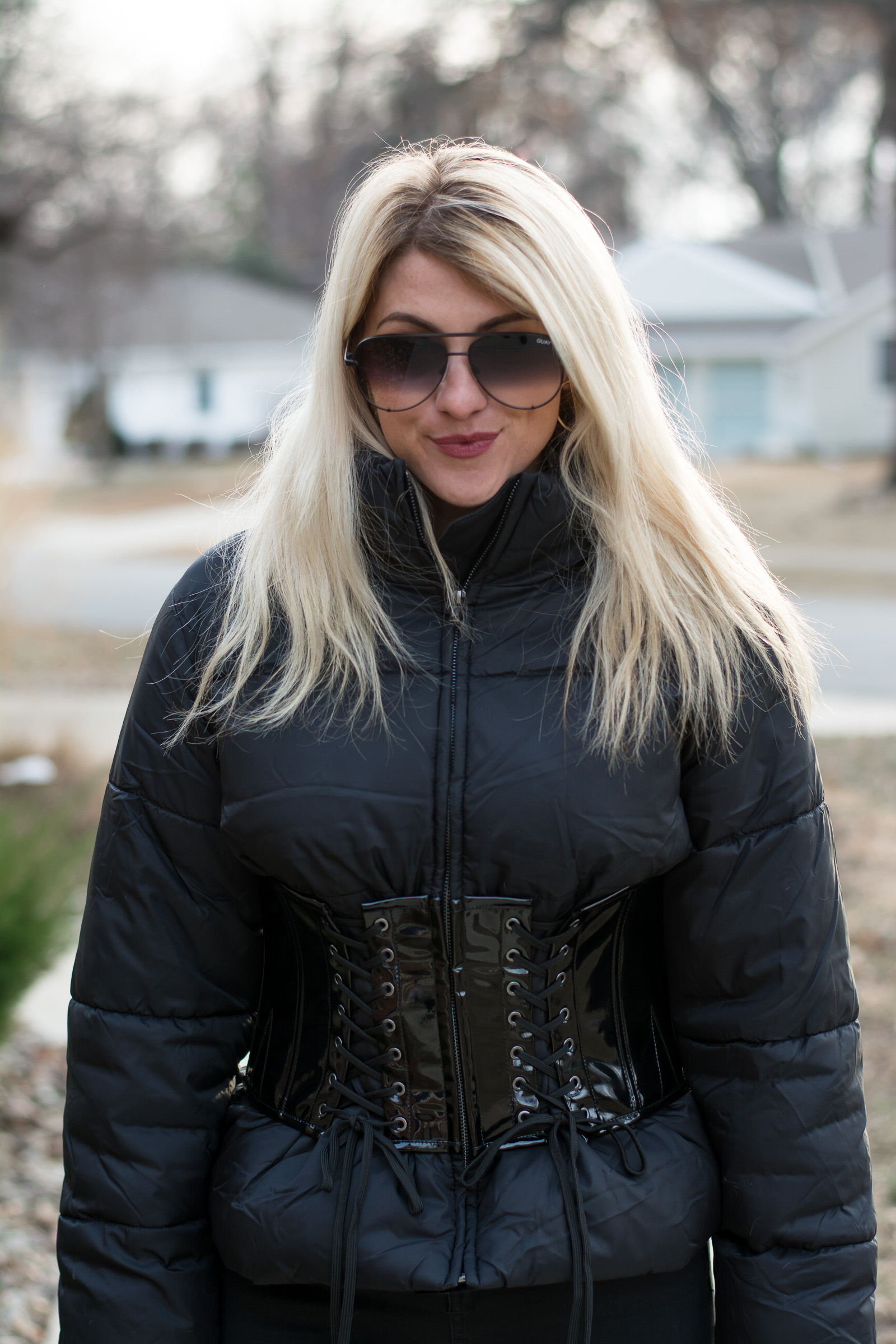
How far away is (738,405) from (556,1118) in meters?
23.1

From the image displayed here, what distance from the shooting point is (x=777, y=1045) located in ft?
4.97

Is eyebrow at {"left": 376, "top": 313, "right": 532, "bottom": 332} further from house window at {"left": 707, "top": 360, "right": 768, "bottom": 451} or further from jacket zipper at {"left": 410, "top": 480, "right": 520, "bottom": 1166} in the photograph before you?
house window at {"left": 707, "top": 360, "right": 768, "bottom": 451}

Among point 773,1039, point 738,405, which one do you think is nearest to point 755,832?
point 773,1039

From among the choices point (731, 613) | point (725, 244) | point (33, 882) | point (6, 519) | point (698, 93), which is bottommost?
point (33, 882)

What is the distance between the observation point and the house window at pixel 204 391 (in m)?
38.4

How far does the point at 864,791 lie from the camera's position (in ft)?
22.2

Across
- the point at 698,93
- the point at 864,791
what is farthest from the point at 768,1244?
the point at 698,93

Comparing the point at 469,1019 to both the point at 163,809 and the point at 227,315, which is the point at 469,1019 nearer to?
the point at 163,809

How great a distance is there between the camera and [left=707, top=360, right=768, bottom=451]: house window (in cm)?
2208

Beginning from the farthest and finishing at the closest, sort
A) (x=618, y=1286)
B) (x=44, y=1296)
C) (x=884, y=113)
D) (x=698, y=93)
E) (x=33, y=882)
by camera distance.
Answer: (x=698, y=93) < (x=884, y=113) < (x=33, y=882) < (x=44, y=1296) < (x=618, y=1286)

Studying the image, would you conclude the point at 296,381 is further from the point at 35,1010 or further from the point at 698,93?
the point at 698,93

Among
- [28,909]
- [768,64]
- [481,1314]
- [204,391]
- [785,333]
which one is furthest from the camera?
[204,391]

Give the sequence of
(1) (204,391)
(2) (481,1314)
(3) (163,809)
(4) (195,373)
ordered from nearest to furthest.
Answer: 1. (2) (481,1314)
2. (3) (163,809)
3. (4) (195,373)
4. (1) (204,391)

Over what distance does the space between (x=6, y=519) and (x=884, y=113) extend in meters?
12.5
